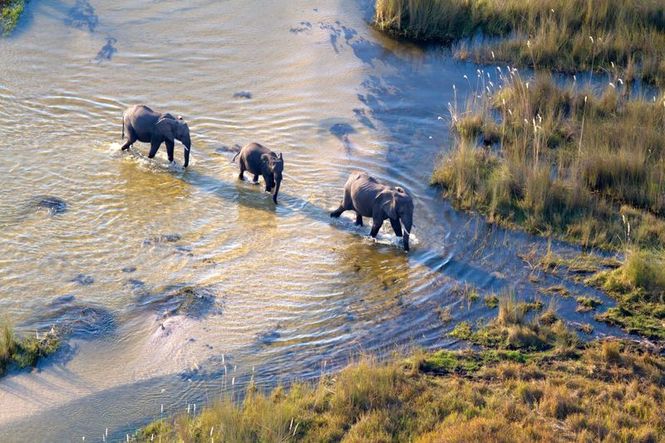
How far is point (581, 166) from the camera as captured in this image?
13828 millimetres

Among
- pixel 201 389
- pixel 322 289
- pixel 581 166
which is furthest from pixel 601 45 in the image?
pixel 201 389

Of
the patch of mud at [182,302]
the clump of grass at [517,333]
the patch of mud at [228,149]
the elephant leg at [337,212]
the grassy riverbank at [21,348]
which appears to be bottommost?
the grassy riverbank at [21,348]

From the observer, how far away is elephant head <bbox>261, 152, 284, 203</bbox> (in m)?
13.4

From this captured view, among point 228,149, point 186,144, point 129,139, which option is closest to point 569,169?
point 228,149

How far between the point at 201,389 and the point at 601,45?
12416 mm

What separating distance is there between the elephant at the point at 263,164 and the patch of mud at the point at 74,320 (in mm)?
3902

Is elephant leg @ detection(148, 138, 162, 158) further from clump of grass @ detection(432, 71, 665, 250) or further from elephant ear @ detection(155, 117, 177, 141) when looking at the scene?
clump of grass @ detection(432, 71, 665, 250)

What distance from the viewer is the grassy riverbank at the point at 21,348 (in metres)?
9.34

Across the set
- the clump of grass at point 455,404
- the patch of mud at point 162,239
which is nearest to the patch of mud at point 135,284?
the patch of mud at point 162,239

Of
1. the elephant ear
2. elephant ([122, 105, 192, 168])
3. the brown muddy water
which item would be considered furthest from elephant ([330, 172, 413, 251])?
the elephant ear

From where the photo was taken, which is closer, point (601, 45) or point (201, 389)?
point (201, 389)

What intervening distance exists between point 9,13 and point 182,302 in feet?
37.1

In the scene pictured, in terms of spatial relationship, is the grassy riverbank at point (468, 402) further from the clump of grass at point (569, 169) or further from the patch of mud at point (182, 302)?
the clump of grass at point (569, 169)

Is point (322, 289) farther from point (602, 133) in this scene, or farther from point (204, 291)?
point (602, 133)
